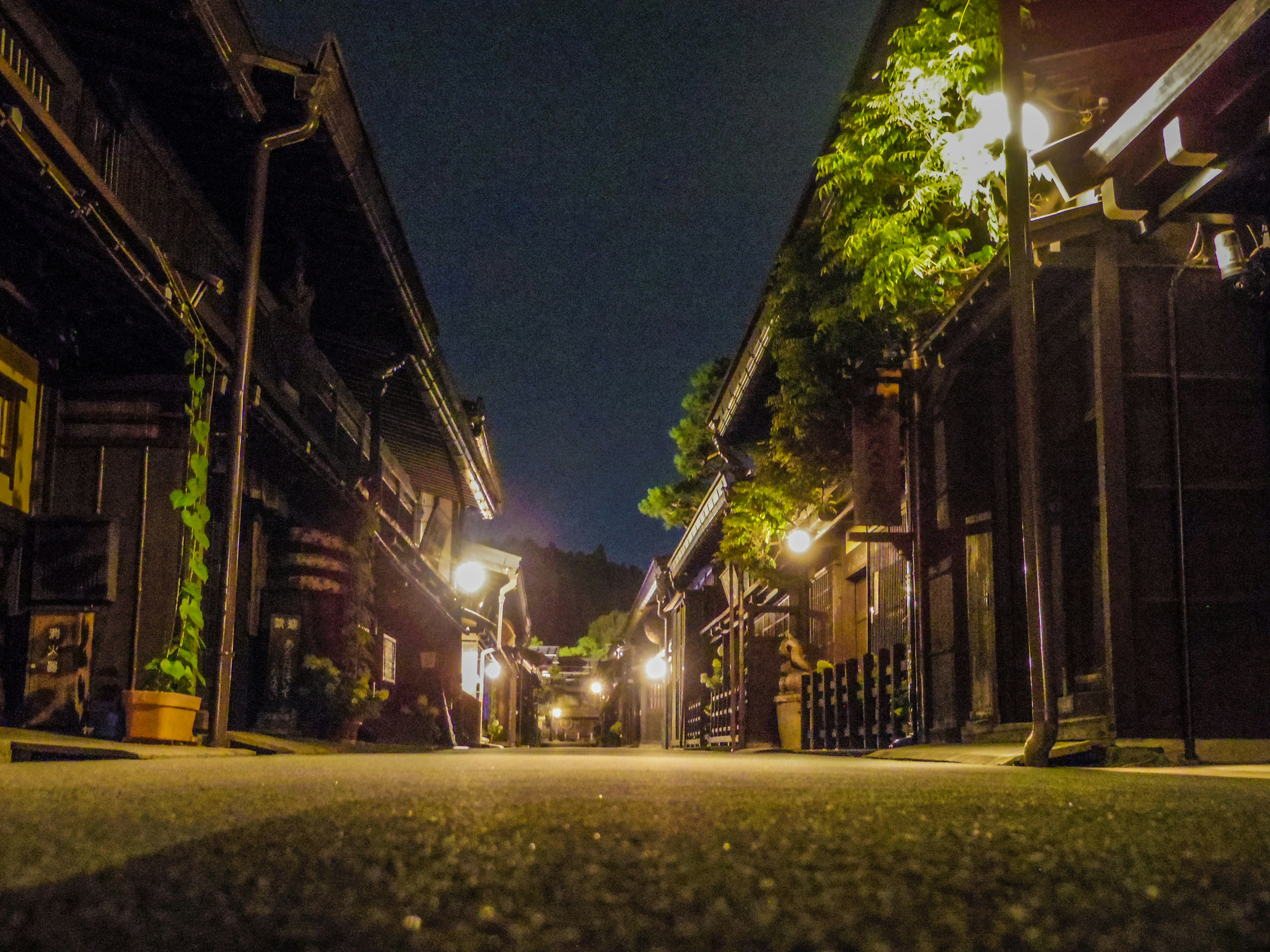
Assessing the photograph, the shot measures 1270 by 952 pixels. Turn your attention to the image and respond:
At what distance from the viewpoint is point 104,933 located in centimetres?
103

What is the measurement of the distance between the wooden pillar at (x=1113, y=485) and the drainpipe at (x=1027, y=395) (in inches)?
56.6

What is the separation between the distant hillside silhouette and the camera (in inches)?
2960

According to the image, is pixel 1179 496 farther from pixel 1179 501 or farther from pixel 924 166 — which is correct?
pixel 924 166

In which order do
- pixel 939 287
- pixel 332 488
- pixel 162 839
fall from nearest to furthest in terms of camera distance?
pixel 162 839 < pixel 939 287 < pixel 332 488

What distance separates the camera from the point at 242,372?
8.64 metres

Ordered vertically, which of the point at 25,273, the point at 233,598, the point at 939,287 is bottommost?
the point at 233,598

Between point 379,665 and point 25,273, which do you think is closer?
point 25,273

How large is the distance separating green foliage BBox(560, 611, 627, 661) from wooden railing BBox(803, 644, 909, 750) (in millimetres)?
32406

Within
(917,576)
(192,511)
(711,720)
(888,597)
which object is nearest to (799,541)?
(888,597)

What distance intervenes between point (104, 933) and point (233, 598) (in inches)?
312

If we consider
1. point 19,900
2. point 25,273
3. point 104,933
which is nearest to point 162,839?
point 19,900

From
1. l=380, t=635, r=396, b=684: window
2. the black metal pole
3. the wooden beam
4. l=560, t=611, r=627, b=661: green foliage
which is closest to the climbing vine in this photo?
the wooden beam

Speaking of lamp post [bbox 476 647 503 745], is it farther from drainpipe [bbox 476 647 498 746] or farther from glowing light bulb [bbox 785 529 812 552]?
glowing light bulb [bbox 785 529 812 552]

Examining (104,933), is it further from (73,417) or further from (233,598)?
(73,417)
